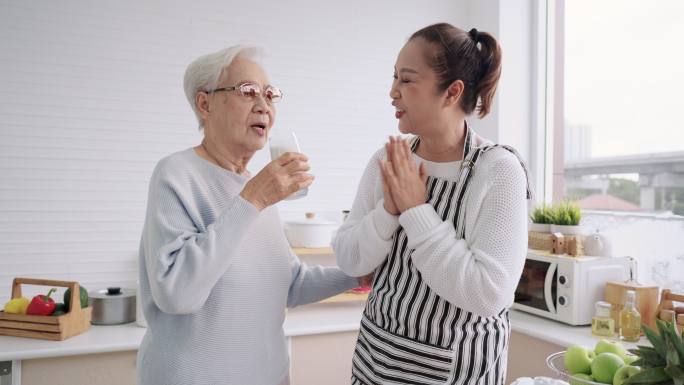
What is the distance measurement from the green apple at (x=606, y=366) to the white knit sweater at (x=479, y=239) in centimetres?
40

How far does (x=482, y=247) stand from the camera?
1.21 meters

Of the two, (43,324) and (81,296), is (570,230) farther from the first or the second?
(43,324)

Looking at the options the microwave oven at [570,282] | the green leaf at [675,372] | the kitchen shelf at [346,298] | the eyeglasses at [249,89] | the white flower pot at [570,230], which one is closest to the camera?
the green leaf at [675,372]

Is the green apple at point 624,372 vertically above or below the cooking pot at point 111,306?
above

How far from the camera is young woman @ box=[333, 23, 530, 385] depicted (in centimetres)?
121

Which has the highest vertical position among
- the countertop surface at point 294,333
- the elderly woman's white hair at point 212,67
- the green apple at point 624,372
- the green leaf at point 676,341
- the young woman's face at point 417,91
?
the elderly woman's white hair at point 212,67

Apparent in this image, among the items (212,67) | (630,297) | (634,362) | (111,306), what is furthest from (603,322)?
(111,306)

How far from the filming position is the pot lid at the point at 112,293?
2594mm

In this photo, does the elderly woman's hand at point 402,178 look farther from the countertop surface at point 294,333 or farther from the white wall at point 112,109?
the white wall at point 112,109

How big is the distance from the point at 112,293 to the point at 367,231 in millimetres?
1783

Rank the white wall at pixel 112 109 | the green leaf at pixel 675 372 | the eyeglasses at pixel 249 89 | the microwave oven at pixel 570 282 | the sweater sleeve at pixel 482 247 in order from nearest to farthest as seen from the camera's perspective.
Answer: the green leaf at pixel 675 372 → the sweater sleeve at pixel 482 247 → the eyeglasses at pixel 249 89 → the microwave oven at pixel 570 282 → the white wall at pixel 112 109

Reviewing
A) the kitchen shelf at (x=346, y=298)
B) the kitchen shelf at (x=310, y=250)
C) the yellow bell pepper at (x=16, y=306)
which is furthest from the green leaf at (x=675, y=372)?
the yellow bell pepper at (x=16, y=306)

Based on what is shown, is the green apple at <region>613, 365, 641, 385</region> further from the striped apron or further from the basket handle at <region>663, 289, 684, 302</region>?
the basket handle at <region>663, 289, 684, 302</region>

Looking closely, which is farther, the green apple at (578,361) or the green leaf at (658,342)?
the green apple at (578,361)
